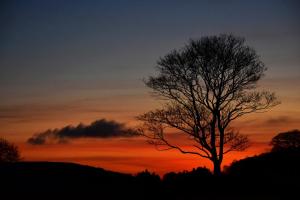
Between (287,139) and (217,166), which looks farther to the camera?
(287,139)

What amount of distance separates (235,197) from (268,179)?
5203 millimetres

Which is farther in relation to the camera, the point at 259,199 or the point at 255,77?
the point at 255,77

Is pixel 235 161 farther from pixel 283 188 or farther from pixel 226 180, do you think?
pixel 283 188

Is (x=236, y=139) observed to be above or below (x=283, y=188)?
above

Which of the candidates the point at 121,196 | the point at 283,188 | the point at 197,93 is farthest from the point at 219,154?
the point at 121,196

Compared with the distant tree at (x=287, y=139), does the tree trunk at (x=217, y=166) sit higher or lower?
lower

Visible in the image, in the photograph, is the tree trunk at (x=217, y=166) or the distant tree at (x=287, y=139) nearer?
the tree trunk at (x=217, y=166)

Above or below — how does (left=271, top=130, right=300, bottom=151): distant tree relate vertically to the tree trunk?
above

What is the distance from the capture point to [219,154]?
106 feet

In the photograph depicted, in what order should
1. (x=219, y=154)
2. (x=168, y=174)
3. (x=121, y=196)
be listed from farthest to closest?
(x=219, y=154) → (x=168, y=174) → (x=121, y=196)

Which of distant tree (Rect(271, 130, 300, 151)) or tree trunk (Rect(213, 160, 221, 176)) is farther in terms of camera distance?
distant tree (Rect(271, 130, 300, 151))

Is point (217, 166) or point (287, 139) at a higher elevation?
point (287, 139)

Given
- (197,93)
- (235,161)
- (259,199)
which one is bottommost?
(259,199)

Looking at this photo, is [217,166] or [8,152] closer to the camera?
[217,166]
